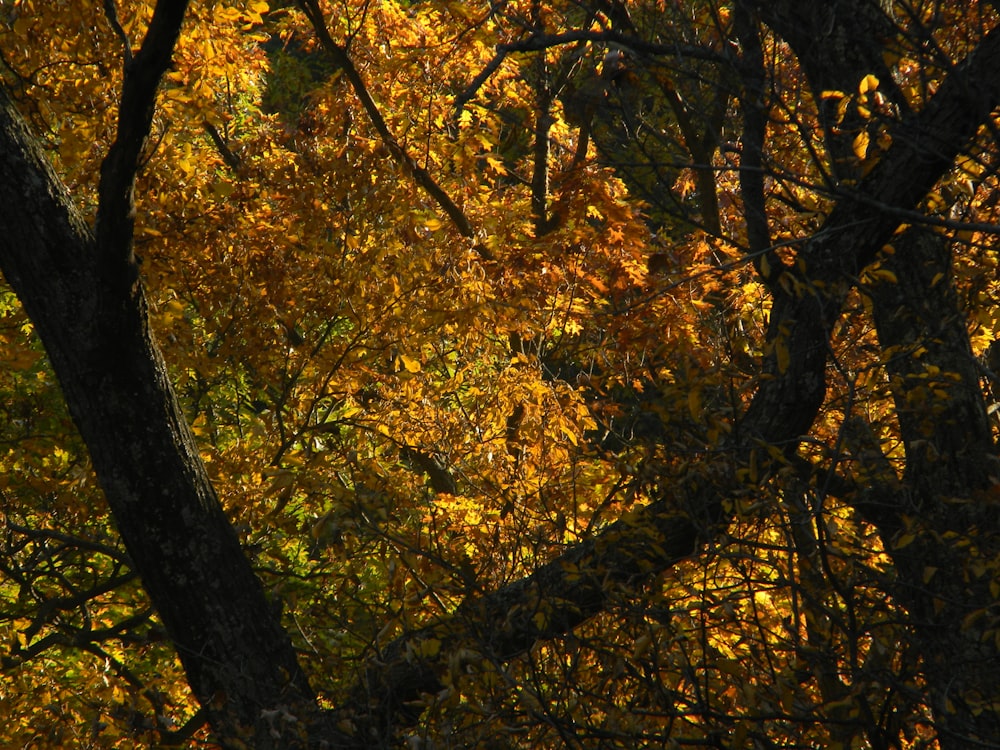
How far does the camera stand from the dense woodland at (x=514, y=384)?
3.67m

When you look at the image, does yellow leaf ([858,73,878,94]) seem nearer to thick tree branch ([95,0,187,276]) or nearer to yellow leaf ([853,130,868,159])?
yellow leaf ([853,130,868,159])

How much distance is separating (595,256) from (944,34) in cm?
355

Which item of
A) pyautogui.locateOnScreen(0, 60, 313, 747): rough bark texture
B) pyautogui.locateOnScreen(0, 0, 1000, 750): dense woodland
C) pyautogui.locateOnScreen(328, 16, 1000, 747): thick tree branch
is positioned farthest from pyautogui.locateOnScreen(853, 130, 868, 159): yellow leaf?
pyautogui.locateOnScreen(0, 60, 313, 747): rough bark texture

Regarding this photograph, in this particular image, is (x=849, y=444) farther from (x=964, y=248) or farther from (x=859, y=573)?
(x=964, y=248)

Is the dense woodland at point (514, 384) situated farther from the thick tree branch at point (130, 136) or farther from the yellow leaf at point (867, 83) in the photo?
the yellow leaf at point (867, 83)

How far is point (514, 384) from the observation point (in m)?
7.71

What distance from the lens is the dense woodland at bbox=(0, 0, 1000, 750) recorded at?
3670 millimetres

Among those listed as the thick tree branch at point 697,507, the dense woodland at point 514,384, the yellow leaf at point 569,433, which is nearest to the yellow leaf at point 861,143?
the dense woodland at point 514,384

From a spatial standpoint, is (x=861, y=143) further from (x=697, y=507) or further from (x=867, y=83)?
(x=697, y=507)

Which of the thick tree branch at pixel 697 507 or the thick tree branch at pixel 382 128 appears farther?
the thick tree branch at pixel 382 128

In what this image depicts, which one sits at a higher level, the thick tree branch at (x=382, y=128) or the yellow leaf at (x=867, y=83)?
the thick tree branch at (x=382, y=128)

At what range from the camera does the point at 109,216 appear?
4262 millimetres

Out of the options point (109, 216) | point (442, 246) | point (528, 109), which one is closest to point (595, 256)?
point (442, 246)

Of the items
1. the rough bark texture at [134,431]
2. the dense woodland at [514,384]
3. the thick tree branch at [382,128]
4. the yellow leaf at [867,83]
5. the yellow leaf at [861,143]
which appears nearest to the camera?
the yellow leaf at [867,83]
